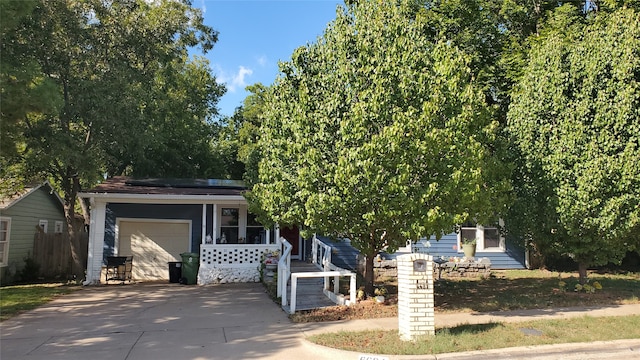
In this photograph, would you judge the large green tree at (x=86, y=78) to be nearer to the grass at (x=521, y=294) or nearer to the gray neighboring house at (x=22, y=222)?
A: the gray neighboring house at (x=22, y=222)

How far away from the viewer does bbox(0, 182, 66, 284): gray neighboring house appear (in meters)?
14.7

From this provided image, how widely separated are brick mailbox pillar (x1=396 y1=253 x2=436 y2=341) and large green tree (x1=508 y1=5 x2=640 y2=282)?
4629 mm

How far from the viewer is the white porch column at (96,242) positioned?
1370cm

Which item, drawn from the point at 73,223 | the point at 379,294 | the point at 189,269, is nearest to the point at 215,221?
the point at 189,269

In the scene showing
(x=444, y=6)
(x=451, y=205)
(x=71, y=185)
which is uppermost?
(x=444, y=6)

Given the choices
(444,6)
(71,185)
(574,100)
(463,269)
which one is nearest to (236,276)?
(71,185)

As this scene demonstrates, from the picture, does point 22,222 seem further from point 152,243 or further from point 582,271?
point 582,271

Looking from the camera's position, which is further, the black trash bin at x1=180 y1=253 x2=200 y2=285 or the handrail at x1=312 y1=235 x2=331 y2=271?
the handrail at x1=312 y1=235 x2=331 y2=271

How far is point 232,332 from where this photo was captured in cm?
761

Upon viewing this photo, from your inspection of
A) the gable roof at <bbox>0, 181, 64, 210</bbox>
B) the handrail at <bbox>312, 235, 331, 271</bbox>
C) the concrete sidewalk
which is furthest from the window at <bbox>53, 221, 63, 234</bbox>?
the handrail at <bbox>312, 235, 331, 271</bbox>

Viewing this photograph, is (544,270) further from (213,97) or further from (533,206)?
(213,97)

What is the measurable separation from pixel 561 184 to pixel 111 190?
12643 mm

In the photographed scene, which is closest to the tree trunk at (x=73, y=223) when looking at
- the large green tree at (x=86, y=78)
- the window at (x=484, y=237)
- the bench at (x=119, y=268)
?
the large green tree at (x=86, y=78)

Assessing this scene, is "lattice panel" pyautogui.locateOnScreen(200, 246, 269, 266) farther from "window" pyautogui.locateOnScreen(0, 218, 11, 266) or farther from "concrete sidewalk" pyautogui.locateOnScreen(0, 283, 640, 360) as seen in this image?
"window" pyautogui.locateOnScreen(0, 218, 11, 266)
